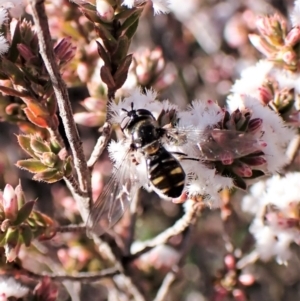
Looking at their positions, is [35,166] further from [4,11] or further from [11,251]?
[4,11]

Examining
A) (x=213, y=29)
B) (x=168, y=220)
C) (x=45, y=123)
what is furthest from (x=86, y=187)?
(x=213, y=29)

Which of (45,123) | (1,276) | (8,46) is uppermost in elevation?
(8,46)

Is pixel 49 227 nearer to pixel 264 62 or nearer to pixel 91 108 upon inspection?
pixel 91 108

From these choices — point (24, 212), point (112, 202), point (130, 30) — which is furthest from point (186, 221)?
point (130, 30)

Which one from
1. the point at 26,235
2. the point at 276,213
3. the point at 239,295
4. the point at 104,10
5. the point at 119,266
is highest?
the point at 104,10

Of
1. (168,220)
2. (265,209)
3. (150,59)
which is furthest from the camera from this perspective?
(168,220)

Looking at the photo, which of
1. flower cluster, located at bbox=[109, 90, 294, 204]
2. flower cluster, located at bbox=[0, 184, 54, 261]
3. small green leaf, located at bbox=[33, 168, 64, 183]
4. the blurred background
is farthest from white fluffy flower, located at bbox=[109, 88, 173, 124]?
the blurred background
